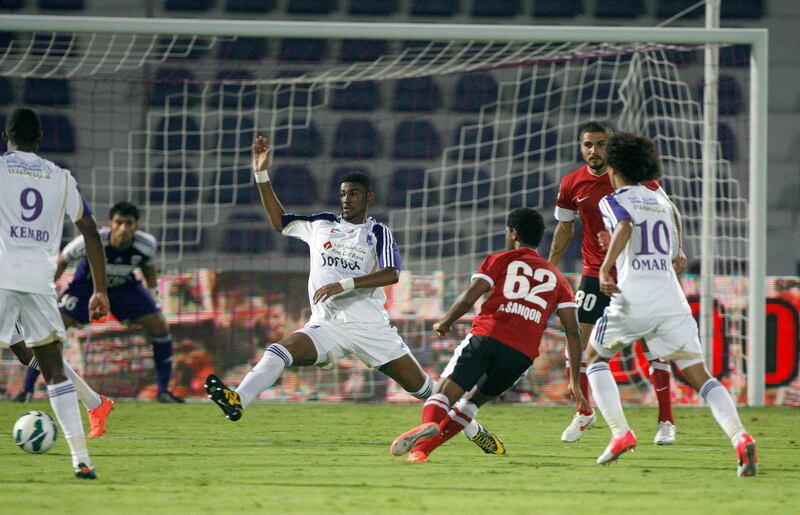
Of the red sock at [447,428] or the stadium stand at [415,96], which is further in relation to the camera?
the stadium stand at [415,96]

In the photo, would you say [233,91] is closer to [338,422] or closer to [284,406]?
[284,406]

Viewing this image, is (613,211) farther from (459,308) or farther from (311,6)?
(311,6)

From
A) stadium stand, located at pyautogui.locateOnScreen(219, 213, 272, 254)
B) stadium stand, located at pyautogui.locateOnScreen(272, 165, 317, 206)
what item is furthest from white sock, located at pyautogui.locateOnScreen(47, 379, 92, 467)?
stadium stand, located at pyautogui.locateOnScreen(272, 165, 317, 206)

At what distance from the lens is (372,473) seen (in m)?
5.30

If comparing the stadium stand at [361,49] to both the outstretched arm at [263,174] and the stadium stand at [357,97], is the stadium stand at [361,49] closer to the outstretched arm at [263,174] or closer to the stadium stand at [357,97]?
the stadium stand at [357,97]

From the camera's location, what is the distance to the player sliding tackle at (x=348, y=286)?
20.9 ft

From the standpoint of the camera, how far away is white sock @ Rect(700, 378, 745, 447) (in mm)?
5156

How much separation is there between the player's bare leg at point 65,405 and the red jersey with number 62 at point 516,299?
2.04 m

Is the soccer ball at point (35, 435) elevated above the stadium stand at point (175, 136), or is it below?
below

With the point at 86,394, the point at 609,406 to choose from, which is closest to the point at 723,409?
the point at 609,406

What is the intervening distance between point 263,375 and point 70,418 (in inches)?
53.8

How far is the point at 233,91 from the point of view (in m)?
15.3

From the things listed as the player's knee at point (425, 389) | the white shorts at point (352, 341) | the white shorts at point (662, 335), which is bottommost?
the player's knee at point (425, 389)

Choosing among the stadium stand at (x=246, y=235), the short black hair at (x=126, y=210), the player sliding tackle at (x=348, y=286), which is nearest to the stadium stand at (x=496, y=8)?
the stadium stand at (x=246, y=235)
